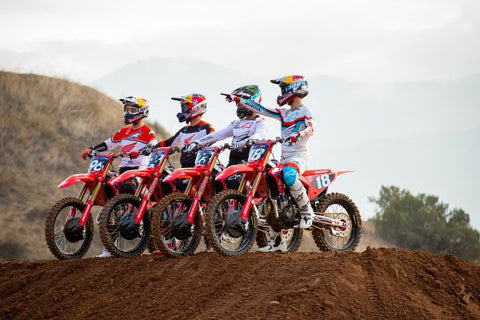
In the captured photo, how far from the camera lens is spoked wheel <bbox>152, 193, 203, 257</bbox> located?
10258mm

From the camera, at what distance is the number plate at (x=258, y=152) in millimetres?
10703

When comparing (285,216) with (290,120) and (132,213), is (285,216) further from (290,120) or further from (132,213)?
(132,213)

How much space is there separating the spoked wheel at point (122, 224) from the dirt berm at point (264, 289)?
0.41 m

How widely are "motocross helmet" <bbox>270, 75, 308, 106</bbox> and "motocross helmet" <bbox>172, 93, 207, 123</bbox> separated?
1.53 metres

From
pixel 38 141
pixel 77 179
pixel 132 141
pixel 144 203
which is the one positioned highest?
pixel 38 141

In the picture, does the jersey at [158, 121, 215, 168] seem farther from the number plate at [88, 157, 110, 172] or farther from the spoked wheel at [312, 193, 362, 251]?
the spoked wheel at [312, 193, 362, 251]

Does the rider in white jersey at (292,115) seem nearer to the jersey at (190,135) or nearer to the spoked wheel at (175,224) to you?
the jersey at (190,135)

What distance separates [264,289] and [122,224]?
10.3 ft

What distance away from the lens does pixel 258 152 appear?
10.7 meters

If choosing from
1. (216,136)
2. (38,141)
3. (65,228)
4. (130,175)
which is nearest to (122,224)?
(130,175)

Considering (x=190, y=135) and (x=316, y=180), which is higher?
(x=190, y=135)

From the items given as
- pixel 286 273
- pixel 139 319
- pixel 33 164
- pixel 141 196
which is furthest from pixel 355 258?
pixel 33 164

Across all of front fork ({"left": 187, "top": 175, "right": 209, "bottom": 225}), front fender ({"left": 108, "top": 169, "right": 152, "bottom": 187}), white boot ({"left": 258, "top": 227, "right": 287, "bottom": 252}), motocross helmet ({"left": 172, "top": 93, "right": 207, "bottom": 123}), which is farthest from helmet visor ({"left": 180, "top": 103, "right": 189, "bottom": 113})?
white boot ({"left": 258, "top": 227, "right": 287, "bottom": 252})

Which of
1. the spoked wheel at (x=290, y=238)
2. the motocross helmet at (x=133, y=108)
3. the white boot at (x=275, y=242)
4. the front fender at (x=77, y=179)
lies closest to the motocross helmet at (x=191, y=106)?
the motocross helmet at (x=133, y=108)
